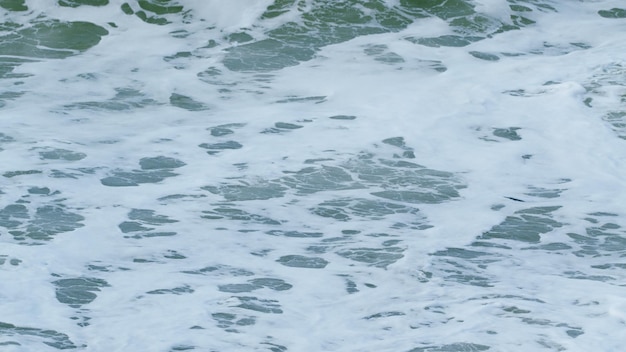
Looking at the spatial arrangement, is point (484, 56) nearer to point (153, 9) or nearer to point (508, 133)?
point (508, 133)

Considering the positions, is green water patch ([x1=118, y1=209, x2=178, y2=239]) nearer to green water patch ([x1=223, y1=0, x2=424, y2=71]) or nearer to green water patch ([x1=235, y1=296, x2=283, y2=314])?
green water patch ([x1=235, y1=296, x2=283, y2=314])

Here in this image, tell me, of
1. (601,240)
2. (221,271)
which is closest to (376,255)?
(221,271)

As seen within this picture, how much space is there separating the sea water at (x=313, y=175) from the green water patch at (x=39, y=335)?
20mm

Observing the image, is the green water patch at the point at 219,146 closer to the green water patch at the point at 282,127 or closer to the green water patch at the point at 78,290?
the green water patch at the point at 282,127

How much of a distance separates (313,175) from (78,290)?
7.68 ft

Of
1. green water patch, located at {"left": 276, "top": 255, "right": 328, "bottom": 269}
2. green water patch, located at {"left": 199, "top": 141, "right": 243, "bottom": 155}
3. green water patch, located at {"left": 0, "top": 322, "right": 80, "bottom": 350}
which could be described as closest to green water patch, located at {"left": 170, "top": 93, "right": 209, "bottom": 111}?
green water patch, located at {"left": 199, "top": 141, "right": 243, "bottom": 155}

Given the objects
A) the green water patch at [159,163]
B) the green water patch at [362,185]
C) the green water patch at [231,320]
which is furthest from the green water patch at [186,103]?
the green water patch at [231,320]

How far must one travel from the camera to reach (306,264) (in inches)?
271

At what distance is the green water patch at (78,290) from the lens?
6289 mm

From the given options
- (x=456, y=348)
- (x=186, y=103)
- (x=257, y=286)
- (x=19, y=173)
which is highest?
(x=456, y=348)

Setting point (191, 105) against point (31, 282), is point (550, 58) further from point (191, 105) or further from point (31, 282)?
point (31, 282)

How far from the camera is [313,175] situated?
8289mm

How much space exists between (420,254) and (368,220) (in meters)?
0.62

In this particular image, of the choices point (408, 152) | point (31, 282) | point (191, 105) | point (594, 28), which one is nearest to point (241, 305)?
point (31, 282)
